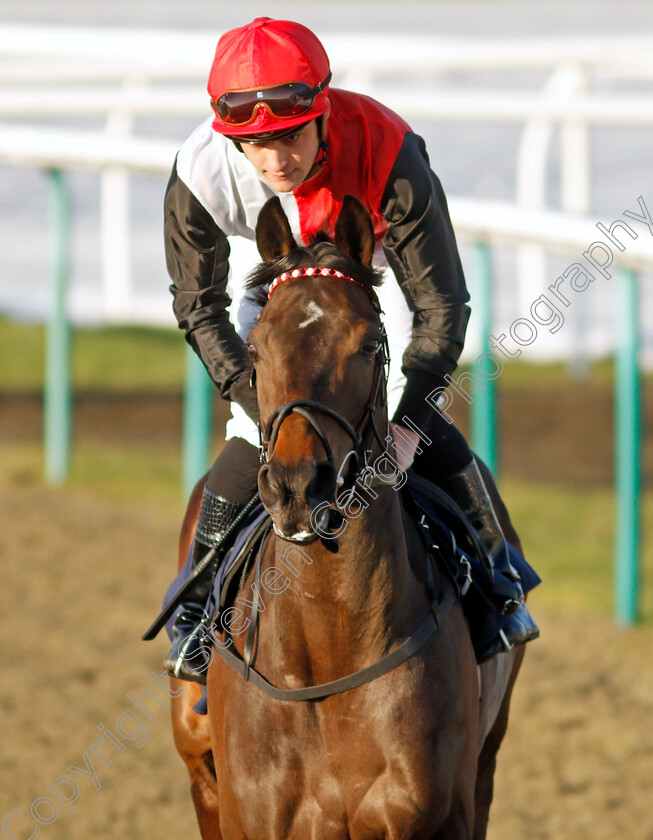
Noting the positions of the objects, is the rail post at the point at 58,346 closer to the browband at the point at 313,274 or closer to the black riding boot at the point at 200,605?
the black riding boot at the point at 200,605

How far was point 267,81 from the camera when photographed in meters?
2.63

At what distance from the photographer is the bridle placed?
7.27 ft

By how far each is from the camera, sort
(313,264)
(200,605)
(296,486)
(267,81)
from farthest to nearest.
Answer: (200,605) < (267,81) < (313,264) < (296,486)

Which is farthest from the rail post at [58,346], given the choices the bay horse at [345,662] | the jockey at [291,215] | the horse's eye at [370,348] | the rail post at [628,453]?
the horse's eye at [370,348]

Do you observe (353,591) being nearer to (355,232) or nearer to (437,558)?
(437,558)

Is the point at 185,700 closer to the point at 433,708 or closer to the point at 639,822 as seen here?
the point at 433,708

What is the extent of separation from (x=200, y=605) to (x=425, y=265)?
1198 mm

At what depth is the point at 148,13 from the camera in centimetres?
1512

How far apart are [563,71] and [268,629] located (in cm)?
834

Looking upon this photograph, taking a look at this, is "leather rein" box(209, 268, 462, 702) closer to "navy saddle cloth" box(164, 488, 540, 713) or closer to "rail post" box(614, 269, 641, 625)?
"navy saddle cloth" box(164, 488, 540, 713)

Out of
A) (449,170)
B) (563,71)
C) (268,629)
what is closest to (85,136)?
(563,71)

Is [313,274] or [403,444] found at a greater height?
[313,274]

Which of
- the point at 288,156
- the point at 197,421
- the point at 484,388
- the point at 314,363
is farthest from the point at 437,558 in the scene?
the point at 197,421

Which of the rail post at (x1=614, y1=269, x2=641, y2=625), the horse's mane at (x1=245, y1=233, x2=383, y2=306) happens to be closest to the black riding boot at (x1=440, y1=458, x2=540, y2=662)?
the horse's mane at (x1=245, y1=233, x2=383, y2=306)
